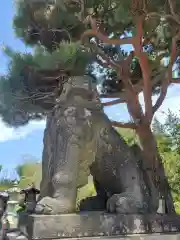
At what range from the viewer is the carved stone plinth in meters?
1.94

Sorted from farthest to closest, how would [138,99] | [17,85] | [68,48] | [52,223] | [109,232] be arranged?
[138,99] < [17,85] < [68,48] < [109,232] < [52,223]

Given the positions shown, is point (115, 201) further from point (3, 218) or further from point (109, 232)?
point (3, 218)

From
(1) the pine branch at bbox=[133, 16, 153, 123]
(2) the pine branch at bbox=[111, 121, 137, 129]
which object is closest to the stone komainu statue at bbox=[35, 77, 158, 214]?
(1) the pine branch at bbox=[133, 16, 153, 123]

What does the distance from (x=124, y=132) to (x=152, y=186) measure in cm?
456

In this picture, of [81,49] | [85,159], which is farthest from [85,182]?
[81,49]

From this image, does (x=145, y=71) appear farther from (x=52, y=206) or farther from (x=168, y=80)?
(x=52, y=206)

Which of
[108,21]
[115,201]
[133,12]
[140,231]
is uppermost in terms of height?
[108,21]

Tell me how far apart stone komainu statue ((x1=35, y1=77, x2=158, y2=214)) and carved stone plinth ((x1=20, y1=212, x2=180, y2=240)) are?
0.09m

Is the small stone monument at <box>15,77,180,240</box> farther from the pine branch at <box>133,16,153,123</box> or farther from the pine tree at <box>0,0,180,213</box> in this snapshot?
the pine branch at <box>133,16,153,123</box>

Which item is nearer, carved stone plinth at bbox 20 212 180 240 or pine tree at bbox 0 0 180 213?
carved stone plinth at bbox 20 212 180 240

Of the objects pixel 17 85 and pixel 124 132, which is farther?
pixel 124 132

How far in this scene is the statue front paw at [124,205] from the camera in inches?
88.6

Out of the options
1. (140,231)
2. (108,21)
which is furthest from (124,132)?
(140,231)

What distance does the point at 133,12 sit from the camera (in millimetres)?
4031
